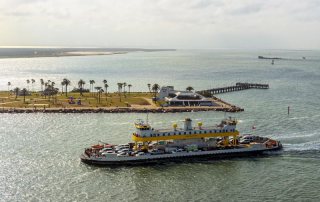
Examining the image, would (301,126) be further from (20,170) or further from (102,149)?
(20,170)

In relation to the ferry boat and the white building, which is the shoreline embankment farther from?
the ferry boat

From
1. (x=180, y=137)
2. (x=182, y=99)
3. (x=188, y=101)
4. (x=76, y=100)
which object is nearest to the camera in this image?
(x=180, y=137)

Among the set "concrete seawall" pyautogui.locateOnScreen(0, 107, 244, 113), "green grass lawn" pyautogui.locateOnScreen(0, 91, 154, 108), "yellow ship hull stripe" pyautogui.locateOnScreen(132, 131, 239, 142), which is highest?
"green grass lawn" pyautogui.locateOnScreen(0, 91, 154, 108)

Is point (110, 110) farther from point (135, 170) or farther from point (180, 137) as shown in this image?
point (135, 170)

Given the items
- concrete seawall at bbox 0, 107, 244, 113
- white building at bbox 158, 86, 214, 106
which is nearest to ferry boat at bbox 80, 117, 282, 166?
concrete seawall at bbox 0, 107, 244, 113

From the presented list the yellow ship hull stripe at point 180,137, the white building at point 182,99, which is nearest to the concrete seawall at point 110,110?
the white building at point 182,99

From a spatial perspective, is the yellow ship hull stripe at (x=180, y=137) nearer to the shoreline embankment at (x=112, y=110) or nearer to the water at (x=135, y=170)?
the water at (x=135, y=170)

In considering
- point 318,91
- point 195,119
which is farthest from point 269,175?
point 318,91

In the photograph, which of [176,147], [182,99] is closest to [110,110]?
[182,99]
